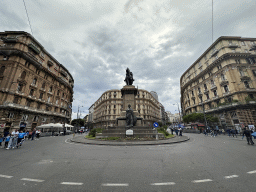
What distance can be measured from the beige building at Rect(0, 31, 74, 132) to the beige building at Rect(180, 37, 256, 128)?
4455 centimetres

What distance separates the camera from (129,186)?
3.16 metres

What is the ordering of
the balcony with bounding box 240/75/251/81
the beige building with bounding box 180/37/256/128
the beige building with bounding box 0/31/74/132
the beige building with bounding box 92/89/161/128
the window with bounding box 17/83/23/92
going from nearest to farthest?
the beige building with bounding box 0/31/74/132, the window with bounding box 17/83/23/92, the beige building with bounding box 180/37/256/128, the balcony with bounding box 240/75/251/81, the beige building with bounding box 92/89/161/128

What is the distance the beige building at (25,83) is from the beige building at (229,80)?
146 feet

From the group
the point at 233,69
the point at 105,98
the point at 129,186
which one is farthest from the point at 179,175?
the point at 105,98

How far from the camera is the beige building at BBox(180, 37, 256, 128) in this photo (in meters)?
28.5

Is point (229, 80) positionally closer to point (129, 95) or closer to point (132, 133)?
point (129, 95)

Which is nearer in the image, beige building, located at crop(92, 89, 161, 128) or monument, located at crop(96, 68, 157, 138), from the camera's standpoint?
monument, located at crop(96, 68, 157, 138)

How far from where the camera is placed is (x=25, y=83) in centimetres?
2878

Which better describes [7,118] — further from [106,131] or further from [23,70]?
[106,131]

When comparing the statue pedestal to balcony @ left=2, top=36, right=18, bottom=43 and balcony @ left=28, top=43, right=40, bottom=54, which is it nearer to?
balcony @ left=28, top=43, right=40, bottom=54

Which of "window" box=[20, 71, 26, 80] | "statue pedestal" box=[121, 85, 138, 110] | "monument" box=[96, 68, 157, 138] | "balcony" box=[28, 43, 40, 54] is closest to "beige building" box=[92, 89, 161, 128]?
"balcony" box=[28, 43, 40, 54]

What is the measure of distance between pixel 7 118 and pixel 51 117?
12450 millimetres

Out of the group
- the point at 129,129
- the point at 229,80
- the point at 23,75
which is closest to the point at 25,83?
the point at 23,75

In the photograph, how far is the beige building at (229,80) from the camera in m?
28.5
